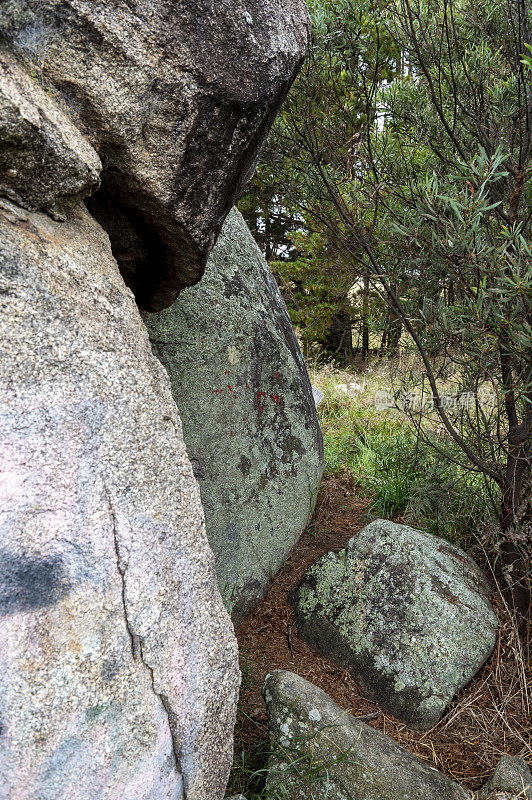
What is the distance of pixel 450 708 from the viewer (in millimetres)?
2676

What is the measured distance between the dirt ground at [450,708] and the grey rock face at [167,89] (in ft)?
6.35

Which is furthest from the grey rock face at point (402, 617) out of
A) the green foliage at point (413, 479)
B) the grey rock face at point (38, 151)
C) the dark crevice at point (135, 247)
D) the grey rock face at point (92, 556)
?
the grey rock face at point (38, 151)

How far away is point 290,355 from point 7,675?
2.52 meters

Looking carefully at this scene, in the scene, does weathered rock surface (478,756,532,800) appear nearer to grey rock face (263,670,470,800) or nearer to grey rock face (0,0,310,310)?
grey rock face (263,670,470,800)

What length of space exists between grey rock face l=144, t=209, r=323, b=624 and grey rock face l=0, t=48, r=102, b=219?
52.0 inches

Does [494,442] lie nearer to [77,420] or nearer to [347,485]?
[347,485]

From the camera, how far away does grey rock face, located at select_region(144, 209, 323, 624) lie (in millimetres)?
2984

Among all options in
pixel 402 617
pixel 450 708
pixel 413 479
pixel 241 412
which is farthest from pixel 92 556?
pixel 413 479

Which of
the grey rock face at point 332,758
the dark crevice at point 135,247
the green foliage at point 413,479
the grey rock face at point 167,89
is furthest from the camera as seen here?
the green foliage at point 413,479

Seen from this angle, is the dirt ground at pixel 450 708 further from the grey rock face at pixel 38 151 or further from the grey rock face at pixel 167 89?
the grey rock face at pixel 38 151

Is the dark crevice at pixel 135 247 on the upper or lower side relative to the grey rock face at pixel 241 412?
upper

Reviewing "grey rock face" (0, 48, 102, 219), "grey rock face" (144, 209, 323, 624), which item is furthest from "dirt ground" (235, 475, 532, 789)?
"grey rock face" (0, 48, 102, 219)

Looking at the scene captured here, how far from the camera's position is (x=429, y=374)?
10.4ft

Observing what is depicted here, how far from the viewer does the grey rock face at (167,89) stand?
1574 millimetres
